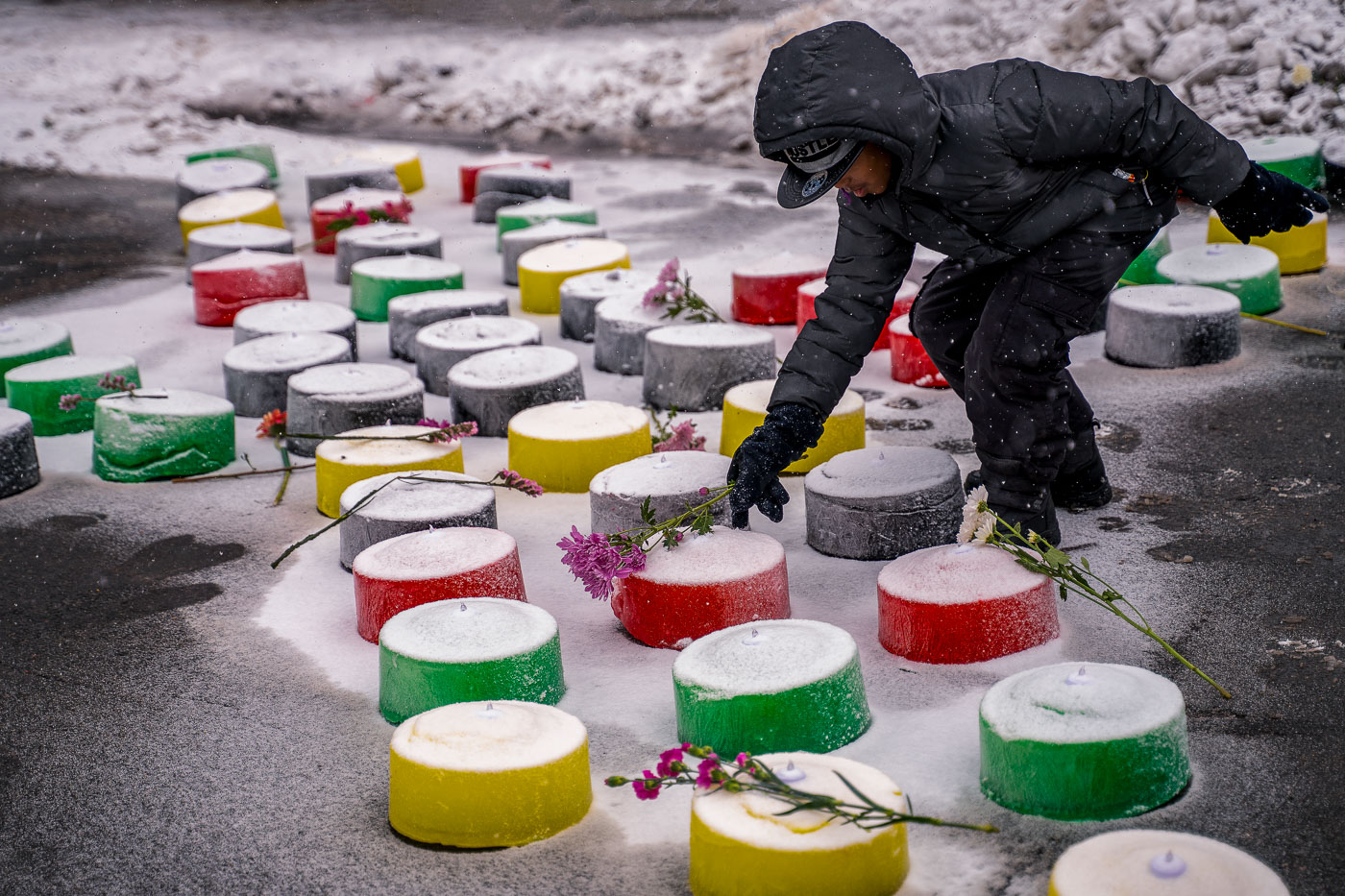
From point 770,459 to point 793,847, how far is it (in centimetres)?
102

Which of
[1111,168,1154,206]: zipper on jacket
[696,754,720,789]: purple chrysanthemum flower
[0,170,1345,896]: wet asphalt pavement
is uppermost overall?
[1111,168,1154,206]: zipper on jacket

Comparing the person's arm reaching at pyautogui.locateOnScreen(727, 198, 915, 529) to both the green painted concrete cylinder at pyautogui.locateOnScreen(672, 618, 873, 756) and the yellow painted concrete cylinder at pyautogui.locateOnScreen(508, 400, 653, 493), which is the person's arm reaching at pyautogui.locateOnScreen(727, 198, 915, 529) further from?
the yellow painted concrete cylinder at pyautogui.locateOnScreen(508, 400, 653, 493)

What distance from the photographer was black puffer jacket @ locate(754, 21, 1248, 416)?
235cm

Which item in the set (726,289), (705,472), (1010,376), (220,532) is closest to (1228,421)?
(1010,376)

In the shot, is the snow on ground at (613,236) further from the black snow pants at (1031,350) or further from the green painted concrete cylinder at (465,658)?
the black snow pants at (1031,350)

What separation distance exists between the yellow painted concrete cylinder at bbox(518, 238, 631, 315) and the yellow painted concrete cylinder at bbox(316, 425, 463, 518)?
1780mm

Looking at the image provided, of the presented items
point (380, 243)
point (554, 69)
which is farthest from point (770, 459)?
point (554, 69)

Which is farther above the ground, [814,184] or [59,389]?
[814,184]

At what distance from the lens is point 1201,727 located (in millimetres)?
2195

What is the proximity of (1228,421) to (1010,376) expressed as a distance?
131cm

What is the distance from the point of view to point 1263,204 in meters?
2.69

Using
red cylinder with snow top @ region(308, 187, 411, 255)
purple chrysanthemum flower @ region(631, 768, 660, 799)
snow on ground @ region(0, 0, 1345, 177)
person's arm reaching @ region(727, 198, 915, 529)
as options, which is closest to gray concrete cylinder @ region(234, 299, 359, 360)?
red cylinder with snow top @ region(308, 187, 411, 255)

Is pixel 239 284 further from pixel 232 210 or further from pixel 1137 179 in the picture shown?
pixel 1137 179

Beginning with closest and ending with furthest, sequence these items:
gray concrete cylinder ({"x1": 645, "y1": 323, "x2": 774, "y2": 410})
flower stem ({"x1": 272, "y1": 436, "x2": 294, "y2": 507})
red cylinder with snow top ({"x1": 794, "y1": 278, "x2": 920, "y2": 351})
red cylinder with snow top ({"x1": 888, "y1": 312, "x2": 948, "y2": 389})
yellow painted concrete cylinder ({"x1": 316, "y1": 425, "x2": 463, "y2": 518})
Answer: yellow painted concrete cylinder ({"x1": 316, "y1": 425, "x2": 463, "y2": 518}), flower stem ({"x1": 272, "y1": 436, "x2": 294, "y2": 507}), gray concrete cylinder ({"x1": 645, "y1": 323, "x2": 774, "y2": 410}), red cylinder with snow top ({"x1": 888, "y1": 312, "x2": 948, "y2": 389}), red cylinder with snow top ({"x1": 794, "y1": 278, "x2": 920, "y2": 351})
